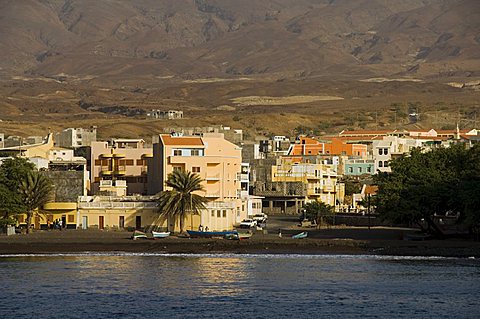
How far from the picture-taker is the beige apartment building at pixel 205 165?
80.2 m

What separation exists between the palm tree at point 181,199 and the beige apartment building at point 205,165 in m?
3.30

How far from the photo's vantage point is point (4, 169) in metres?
75.6

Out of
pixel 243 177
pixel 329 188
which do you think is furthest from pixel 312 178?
pixel 243 177

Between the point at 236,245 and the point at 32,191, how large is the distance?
12.8 m

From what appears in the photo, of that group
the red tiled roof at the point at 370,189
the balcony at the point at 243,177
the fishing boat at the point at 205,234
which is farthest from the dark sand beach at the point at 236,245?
the red tiled roof at the point at 370,189

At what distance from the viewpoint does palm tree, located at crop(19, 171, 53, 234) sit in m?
73.9

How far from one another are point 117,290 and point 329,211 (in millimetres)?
35752

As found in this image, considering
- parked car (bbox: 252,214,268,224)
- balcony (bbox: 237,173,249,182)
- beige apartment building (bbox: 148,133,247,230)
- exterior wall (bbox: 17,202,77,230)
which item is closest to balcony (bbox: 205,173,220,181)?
beige apartment building (bbox: 148,133,247,230)

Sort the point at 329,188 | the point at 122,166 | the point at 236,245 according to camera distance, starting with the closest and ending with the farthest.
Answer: the point at 236,245
the point at 122,166
the point at 329,188

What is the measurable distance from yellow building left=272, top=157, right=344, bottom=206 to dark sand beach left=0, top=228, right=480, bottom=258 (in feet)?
93.9

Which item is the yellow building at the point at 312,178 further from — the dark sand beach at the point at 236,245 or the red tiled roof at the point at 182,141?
the dark sand beach at the point at 236,245

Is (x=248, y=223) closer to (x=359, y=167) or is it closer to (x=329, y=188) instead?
(x=329, y=188)

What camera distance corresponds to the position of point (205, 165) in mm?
80688

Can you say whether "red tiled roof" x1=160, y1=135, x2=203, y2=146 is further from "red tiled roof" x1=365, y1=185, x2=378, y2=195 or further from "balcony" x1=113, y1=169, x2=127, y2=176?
"red tiled roof" x1=365, y1=185, x2=378, y2=195
